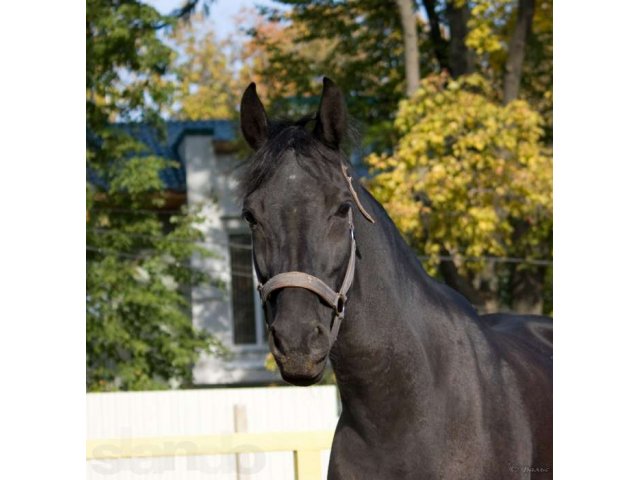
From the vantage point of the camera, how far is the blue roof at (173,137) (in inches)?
611

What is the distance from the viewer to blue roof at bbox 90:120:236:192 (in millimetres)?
15525

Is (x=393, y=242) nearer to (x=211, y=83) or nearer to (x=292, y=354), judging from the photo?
(x=292, y=354)

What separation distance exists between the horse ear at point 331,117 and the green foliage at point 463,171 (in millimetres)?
8691

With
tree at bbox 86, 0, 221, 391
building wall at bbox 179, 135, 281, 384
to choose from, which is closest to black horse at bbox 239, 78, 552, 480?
tree at bbox 86, 0, 221, 391

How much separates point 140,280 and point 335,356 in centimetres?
1184

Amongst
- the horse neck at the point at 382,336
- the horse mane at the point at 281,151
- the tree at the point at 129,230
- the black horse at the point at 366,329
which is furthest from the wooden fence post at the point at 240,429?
the tree at the point at 129,230

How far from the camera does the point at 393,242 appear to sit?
3.50 metres

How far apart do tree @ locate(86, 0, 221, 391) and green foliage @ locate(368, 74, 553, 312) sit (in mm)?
3826

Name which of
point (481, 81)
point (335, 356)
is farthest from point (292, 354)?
point (481, 81)

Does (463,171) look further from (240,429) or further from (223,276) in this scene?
(223,276)

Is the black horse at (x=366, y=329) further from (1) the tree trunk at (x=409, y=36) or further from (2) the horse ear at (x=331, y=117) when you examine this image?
(1) the tree trunk at (x=409, y=36)

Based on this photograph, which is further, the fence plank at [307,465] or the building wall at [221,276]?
the building wall at [221,276]

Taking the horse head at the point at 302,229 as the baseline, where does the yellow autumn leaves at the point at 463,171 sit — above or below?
above
